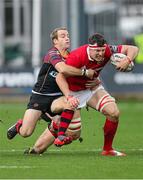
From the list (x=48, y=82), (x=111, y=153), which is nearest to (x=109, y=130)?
(x=111, y=153)

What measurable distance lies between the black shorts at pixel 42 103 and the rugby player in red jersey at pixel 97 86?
0.46 metres

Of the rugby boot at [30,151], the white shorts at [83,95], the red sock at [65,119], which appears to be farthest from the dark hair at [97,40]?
the rugby boot at [30,151]

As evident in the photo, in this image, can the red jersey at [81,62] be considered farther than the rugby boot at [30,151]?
No

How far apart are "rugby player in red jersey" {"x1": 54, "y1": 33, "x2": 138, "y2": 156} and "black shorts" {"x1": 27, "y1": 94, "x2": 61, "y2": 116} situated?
1.50 feet

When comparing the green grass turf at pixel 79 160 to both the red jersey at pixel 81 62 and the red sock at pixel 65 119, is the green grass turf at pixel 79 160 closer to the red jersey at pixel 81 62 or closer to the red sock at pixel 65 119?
the red sock at pixel 65 119

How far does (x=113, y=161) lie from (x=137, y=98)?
17.0m

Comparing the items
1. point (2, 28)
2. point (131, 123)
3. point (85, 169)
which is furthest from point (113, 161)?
point (2, 28)

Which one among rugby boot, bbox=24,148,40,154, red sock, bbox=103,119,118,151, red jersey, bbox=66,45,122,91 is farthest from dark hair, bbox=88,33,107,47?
rugby boot, bbox=24,148,40,154

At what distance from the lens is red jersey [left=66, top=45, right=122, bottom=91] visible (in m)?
13.2

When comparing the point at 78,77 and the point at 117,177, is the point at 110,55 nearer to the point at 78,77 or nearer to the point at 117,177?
the point at 78,77

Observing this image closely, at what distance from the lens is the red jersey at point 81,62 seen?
1322 centimetres

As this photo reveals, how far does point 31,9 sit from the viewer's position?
35.4 meters

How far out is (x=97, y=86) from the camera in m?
13.7

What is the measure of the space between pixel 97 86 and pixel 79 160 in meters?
1.33
